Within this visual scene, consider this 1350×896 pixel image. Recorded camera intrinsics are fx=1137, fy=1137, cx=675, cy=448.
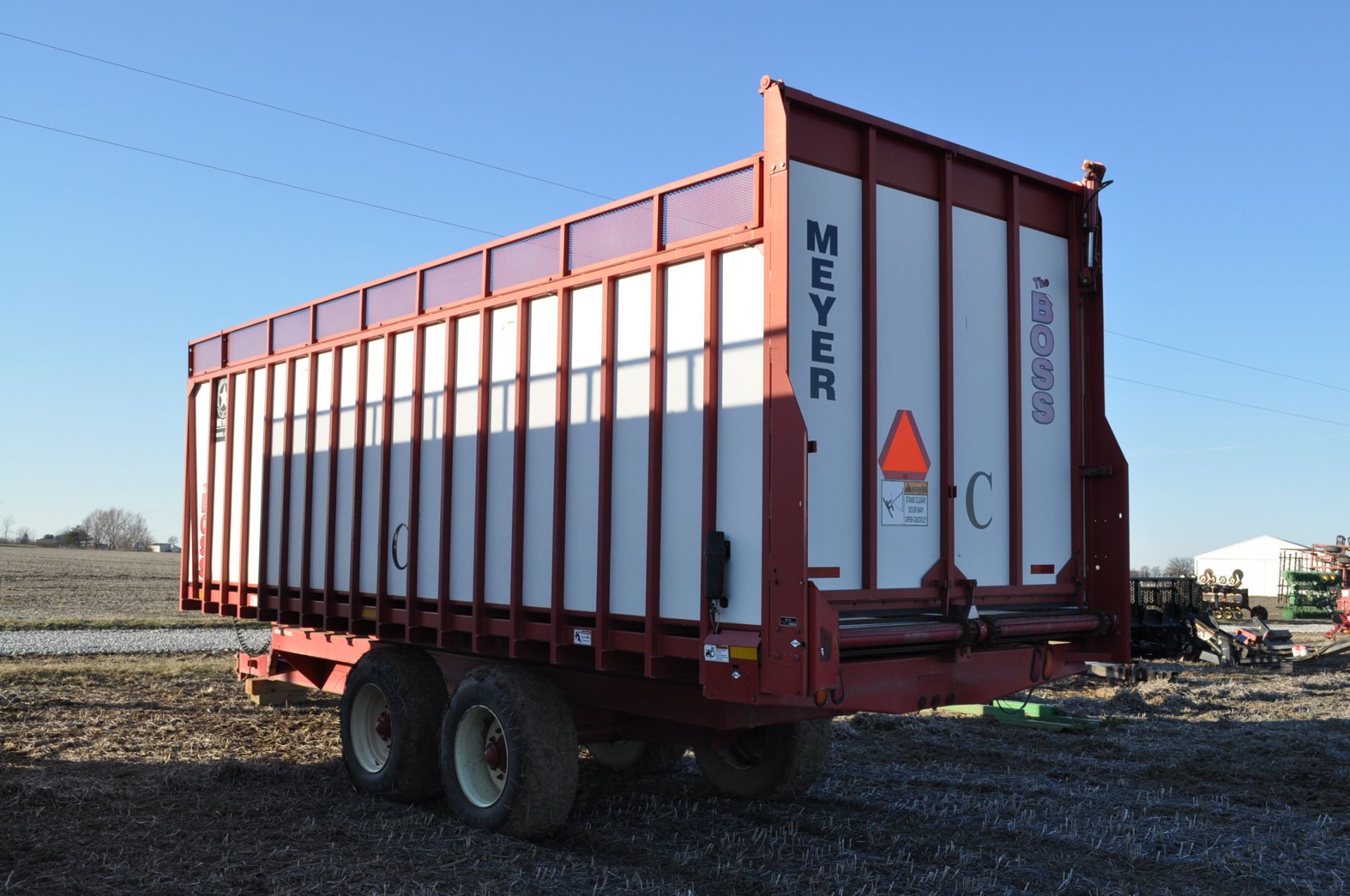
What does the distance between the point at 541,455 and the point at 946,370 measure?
8.28 feet

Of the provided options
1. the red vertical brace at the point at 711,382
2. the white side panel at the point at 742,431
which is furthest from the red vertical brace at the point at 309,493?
the white side panel at the point at 742,431

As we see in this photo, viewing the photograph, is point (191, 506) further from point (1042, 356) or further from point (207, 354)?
point (1042, 356)

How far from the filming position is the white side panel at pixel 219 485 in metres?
10.9

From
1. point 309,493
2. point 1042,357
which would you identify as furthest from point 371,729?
point 1042,357

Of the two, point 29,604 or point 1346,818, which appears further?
point 29,604

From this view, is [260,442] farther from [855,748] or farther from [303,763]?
[855,748]

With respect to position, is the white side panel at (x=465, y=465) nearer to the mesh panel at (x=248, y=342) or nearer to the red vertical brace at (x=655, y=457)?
the red vertical brace at (x=655, y=457)

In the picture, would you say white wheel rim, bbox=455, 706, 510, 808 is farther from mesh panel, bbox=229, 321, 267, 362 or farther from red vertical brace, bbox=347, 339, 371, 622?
mesh panel, bbox=229, 321, 267, 362

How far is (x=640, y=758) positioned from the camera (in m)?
8.99

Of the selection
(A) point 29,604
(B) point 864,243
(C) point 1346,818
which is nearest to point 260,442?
(B) point 864,243

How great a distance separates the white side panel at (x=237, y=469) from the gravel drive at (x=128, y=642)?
6.62 metres

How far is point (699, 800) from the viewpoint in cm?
805

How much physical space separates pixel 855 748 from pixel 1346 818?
377 cm

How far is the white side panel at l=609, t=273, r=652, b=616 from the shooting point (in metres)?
6.33
